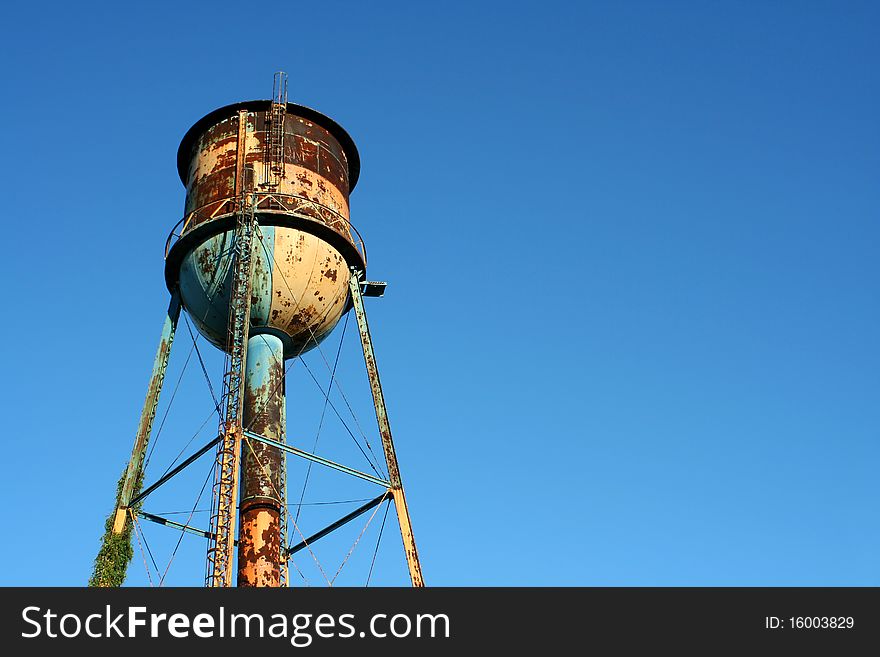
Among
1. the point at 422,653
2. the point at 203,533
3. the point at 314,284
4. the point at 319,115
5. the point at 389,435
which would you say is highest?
the point at 319,115

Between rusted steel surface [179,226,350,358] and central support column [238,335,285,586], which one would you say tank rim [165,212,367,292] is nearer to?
rusted steel surface [179,226,350,358]

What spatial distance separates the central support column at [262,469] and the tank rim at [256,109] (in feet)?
14.2

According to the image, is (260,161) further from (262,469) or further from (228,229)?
(262,469)

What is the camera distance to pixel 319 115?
833 inches

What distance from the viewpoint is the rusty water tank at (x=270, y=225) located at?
62.4 ft

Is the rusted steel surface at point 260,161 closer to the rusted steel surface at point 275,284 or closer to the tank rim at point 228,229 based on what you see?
the tank rim at point 228,229

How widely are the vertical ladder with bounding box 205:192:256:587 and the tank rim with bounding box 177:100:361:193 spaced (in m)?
2.26

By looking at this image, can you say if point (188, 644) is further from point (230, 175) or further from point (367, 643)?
point (230, 175)

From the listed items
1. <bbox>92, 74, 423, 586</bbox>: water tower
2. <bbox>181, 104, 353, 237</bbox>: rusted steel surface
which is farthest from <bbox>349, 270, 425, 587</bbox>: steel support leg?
<bbox>181, 104, 353, 237</bbox>: rusted steel surface

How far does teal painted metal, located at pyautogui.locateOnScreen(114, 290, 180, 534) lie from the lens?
1833 cm

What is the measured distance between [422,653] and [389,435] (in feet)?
25.0

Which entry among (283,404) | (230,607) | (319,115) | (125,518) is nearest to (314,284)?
(283,404)

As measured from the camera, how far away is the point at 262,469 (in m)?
18.4

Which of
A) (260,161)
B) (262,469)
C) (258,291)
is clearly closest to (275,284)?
(258,291)
